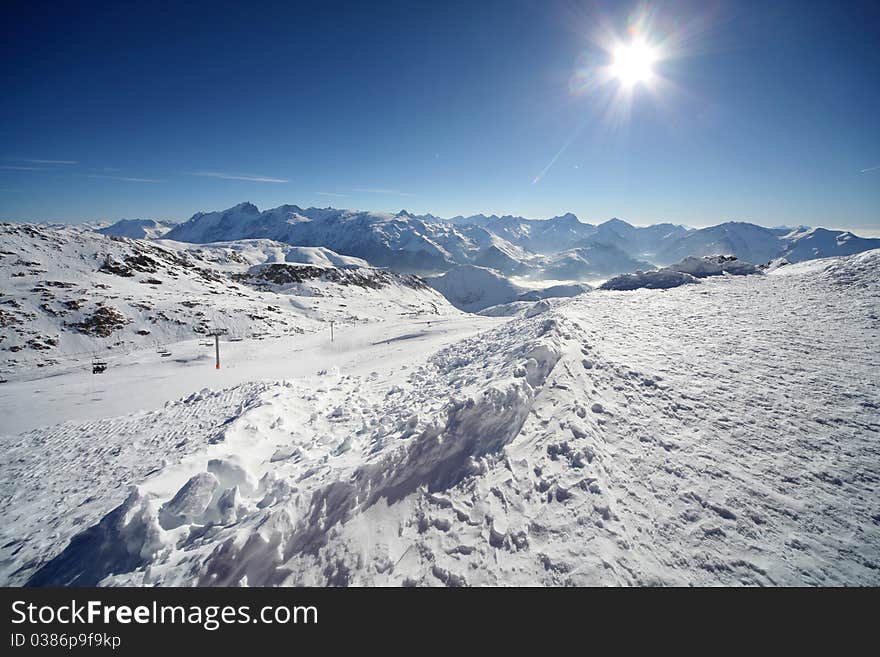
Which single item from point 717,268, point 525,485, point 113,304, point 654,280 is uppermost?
point 717,268

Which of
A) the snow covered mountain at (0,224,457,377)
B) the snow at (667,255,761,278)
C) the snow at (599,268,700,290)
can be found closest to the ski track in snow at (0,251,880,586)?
the snow at (599,268,700,290)

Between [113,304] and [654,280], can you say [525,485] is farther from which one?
[113,304]

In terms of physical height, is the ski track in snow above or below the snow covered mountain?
below

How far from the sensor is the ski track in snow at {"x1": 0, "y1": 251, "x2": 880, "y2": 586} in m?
4.48

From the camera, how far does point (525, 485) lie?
5.65 meters

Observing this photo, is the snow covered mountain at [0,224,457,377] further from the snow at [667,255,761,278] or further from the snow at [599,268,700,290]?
the snow at [667,255,761,278]

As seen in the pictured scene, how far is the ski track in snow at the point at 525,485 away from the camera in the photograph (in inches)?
177

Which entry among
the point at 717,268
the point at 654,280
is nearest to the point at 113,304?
the point at 654,280

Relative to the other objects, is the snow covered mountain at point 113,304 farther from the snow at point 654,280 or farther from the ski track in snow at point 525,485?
the snow at point 654,280

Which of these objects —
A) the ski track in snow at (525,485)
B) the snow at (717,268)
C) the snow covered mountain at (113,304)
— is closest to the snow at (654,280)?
the snow at (717,268)

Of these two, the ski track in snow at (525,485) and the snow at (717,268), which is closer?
the ski track in snow at (525,485)
